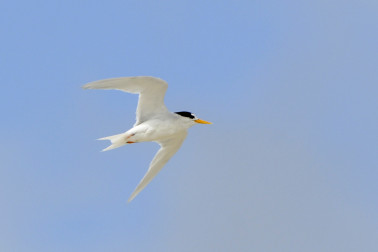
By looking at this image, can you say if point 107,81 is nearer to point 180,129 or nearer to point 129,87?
point 129,87

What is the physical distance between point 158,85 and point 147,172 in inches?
154

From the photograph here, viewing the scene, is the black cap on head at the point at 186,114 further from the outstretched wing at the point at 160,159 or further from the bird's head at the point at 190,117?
the outstretched wing at the point at 160,159

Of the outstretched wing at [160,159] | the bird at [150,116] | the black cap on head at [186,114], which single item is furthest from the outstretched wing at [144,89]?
the outstretched wing at [160,159]

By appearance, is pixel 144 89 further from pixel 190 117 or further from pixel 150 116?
pixel 190 117

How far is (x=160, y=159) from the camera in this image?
29.0 metres

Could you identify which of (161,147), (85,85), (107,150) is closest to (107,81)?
(85,85)

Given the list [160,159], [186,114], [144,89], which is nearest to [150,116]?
[144,89]

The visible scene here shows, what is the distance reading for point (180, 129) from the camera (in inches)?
1078

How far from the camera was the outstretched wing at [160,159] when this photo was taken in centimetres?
2869

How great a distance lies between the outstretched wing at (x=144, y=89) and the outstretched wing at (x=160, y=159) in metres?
1.83

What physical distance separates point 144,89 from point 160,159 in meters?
3.35

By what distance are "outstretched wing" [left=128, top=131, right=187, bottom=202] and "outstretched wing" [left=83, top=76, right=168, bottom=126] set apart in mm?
1825

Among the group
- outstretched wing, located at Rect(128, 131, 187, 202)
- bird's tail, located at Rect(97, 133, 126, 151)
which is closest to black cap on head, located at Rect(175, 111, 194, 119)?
outstretched wing, located at Rect(128, 131, 187, 202)

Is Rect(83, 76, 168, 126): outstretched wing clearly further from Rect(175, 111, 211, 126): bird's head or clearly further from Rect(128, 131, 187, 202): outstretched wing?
Rect(128, 131, 187, 202): outstretched wing
